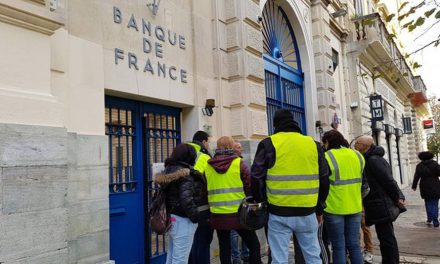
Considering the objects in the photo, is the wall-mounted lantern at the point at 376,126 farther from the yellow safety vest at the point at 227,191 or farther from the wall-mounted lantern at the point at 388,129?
the yellow safety vest at the point at 227,191

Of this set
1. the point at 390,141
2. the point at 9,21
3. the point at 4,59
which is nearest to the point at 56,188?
the point at 4,59

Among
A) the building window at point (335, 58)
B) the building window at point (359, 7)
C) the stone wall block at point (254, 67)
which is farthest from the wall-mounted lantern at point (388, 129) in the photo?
the stone wall block at point (254, 67)

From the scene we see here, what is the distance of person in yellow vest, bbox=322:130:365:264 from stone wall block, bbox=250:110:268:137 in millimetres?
2388

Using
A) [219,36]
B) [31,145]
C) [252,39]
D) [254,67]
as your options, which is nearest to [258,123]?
[254,67]

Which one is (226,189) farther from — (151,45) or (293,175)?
(151,45)

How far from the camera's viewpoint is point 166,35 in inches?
225

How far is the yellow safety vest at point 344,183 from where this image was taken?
445 cm

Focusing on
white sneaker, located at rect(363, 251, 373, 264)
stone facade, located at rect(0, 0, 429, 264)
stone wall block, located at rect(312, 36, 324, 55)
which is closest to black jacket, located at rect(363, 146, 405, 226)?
white sneaker, located at rect(363, 251, 373, 264)

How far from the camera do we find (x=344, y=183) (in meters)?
4.51

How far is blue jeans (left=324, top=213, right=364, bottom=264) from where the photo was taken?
4.41 m

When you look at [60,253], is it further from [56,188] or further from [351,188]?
[351,188]

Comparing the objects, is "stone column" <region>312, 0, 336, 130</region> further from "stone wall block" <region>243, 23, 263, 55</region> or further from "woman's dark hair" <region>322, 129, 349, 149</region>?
"woman's dark hair" <region>322, 129, 349, 149</region>

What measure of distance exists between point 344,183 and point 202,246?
187cm

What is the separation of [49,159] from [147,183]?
206 centimetres
